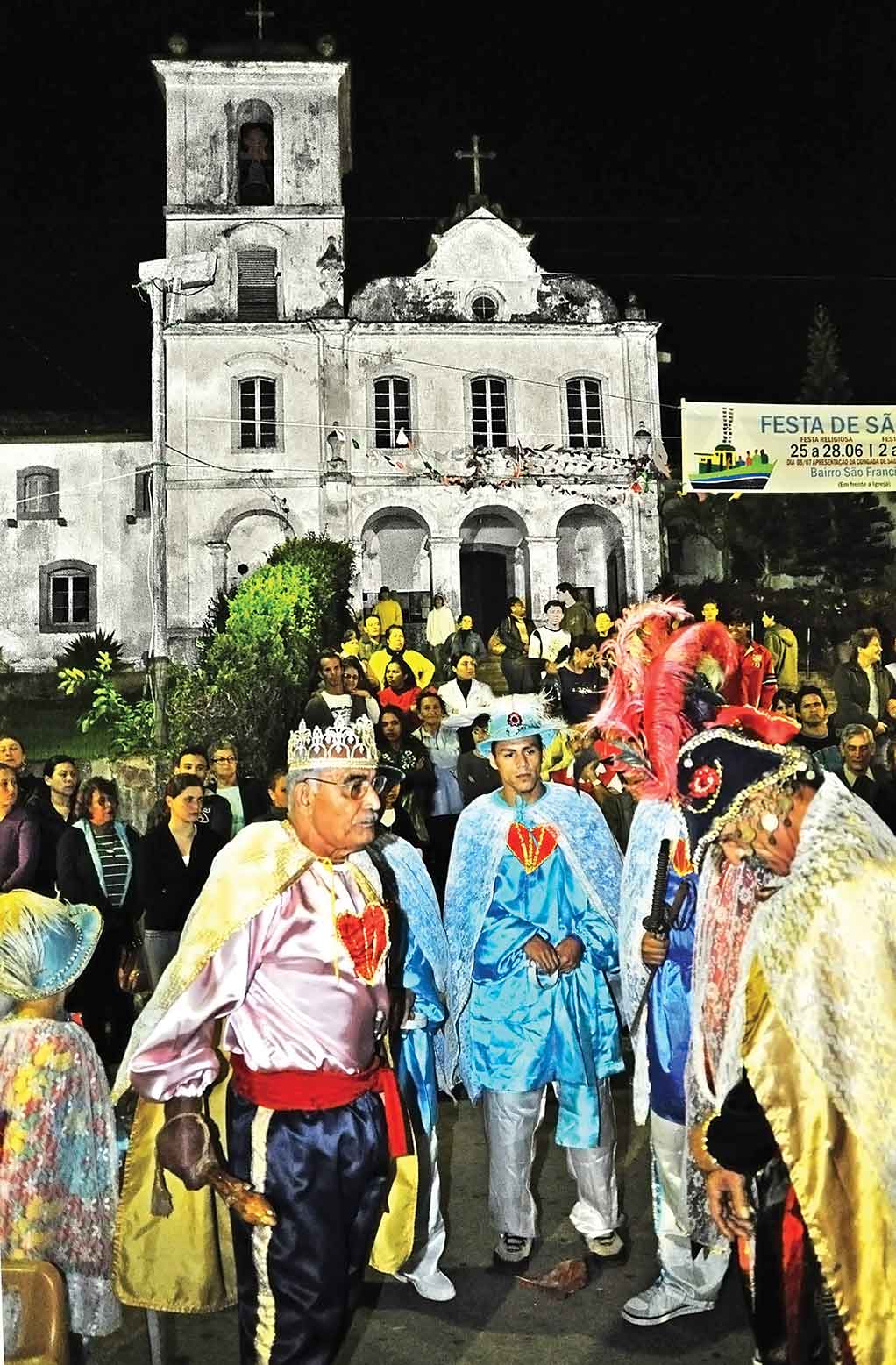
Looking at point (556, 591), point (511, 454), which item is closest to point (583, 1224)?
point (556, 591)

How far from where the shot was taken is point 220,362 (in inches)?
724

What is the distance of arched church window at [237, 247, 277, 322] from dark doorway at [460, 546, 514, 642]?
16.9ft

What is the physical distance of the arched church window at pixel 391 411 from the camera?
18750 millimetres

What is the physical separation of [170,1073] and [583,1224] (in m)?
2.10

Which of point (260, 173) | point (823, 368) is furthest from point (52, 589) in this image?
point (823, 368)

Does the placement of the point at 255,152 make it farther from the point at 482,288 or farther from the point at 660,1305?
the point at 660,1305

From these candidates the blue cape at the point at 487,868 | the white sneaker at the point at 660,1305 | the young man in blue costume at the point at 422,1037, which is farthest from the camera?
the blue cape at the point at 487,868

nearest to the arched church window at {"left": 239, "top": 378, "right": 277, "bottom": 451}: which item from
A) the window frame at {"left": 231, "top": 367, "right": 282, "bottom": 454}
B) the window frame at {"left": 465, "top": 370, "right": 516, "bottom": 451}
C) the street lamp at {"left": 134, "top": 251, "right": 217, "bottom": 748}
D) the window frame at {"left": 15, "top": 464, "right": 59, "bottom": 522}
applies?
the window frame at {"left": 231, "top": 367, "right": 282, "bottom": 454}

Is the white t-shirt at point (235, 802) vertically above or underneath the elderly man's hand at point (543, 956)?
above

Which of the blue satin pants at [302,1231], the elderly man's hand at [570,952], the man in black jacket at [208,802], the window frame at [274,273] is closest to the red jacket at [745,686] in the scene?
the elderly man's hand at [570,952]

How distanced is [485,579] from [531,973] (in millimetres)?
15739

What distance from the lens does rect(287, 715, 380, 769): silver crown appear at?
2957mm

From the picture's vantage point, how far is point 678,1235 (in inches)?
147

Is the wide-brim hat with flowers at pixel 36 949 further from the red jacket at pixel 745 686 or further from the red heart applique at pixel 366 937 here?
the red jacket at pixel 745 686
